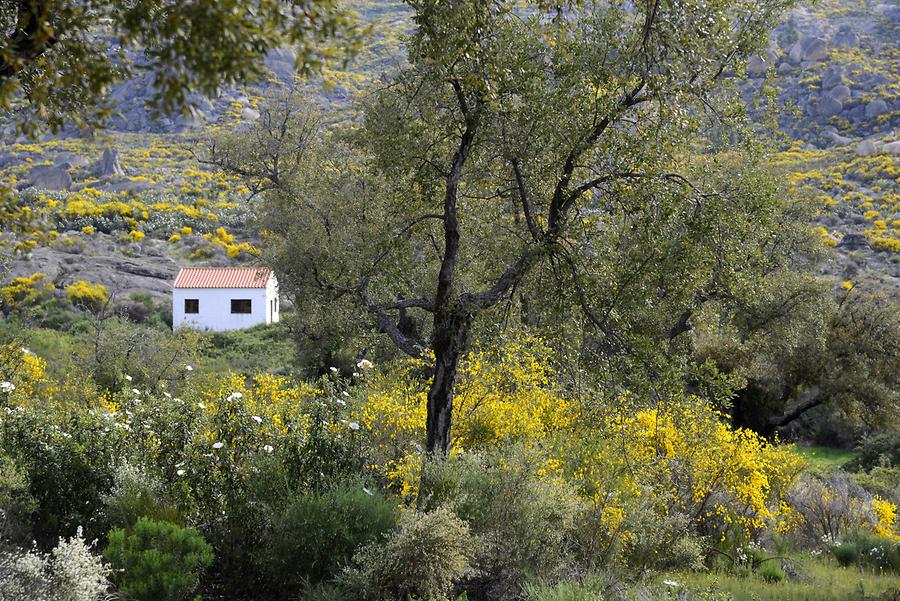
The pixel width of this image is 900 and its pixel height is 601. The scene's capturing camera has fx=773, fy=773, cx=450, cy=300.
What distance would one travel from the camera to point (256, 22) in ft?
10.8

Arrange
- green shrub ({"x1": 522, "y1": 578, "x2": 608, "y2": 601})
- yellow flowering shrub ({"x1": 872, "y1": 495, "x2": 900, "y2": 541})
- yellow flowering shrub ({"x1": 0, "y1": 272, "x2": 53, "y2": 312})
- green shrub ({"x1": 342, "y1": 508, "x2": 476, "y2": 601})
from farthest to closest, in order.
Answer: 1. yellow flowering shrub ({"x1": 0, "y1": 272, "x2": 53, "y2": 312})
2. yellow flowering shrub ({"x1": 872, "y1": 495, "x2": 900, "y2": 541})
3. green shrub ({"x1": 342, "y1": 508, "x2": 476, "y2": 601})
4. green shrub ({"x1": 522, "y1": 578, "x2": 608, "y2": 601})

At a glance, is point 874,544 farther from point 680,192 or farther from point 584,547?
point 680,192

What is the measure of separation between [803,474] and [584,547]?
7954 mm

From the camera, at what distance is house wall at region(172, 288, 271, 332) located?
1495 inches

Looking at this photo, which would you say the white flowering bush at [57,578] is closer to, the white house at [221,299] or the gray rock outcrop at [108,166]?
the white house at [221,299]

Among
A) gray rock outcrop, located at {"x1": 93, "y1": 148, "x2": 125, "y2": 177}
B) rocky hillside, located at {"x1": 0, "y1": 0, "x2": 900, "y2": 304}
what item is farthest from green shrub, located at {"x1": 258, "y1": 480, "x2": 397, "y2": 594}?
gray rock outcrop, located at {"x1": 93, "y1": 148, "x2": 125, "y2": 177}

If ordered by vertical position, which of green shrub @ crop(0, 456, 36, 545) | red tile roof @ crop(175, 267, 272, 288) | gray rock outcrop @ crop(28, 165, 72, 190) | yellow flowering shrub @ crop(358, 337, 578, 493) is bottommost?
red tile roof @ crop(175, 267, 272, 288)

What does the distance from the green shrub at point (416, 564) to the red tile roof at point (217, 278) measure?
33.0 meters

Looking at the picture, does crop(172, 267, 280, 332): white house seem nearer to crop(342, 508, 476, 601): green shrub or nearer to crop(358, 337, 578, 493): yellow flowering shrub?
crop(358, 337, 578, 493): yellow flowering shrub

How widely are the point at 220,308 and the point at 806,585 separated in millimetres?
34037

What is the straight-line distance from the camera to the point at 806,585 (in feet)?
27.7

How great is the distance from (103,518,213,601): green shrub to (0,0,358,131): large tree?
9.22 ft

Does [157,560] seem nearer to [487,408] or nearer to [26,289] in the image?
[487,408]

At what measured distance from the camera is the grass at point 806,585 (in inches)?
301
